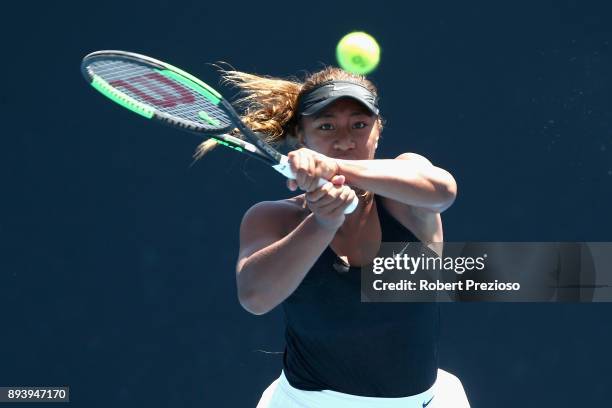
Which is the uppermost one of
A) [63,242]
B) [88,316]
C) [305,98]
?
[305,98]

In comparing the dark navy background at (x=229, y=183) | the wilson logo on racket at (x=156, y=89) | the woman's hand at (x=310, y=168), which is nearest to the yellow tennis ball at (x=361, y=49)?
the dark navy background at (x=229, y=183)

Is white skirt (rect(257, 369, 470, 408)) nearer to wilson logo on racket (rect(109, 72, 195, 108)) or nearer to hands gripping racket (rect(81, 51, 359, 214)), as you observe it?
hands gripping racket (rect(81, 51, 359, 214))

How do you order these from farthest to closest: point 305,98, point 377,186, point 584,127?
point 584,127 < point 305,98 < point 377,186

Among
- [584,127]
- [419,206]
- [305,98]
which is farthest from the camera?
[584,127]

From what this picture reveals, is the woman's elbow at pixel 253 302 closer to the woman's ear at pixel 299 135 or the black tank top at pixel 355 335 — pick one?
the black tank top at pixel 355 335

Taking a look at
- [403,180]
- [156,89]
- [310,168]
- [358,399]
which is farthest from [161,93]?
[358,399]

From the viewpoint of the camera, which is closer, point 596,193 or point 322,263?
point 322,263

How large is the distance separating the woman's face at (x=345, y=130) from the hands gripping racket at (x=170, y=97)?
0.53 feet

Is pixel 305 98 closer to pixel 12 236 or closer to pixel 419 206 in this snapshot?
pixel 419 206

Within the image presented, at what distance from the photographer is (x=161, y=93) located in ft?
7.42

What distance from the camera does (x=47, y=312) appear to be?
11.7ft

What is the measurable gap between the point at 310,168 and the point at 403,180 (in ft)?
0.73

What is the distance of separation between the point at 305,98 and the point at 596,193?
1552 millimetres

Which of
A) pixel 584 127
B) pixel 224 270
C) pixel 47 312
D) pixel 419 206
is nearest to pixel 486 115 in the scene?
pixel 584 127
